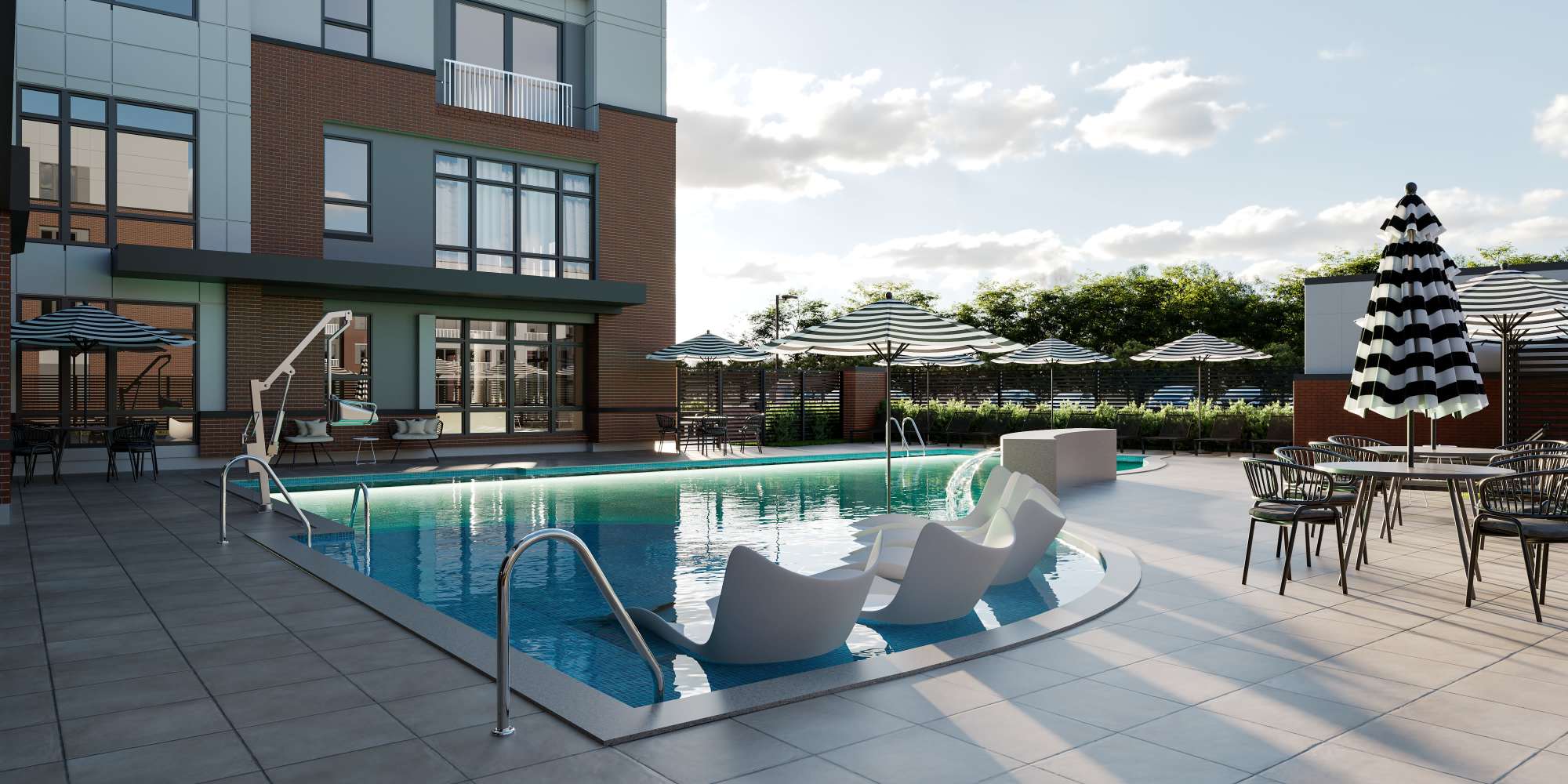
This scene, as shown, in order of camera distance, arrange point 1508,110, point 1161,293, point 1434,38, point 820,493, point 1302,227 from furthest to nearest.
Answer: point 1302,227, point 1161,293, point 1508,110, point 1434,38, point 820,493

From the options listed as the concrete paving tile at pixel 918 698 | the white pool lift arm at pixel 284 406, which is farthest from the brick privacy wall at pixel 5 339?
the concrete paving tile at pixel 918 698

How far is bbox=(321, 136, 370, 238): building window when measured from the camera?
54.0 feet

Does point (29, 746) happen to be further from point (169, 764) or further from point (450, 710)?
point (450, 710)

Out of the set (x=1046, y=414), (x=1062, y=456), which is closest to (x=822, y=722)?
(x=1062, y=456)

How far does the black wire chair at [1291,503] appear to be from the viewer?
6.15 metres

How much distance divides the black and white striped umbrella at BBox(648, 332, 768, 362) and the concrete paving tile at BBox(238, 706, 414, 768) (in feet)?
46.6

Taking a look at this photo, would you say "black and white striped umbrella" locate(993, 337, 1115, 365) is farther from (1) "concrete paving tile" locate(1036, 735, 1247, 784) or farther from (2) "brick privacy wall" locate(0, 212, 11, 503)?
(1) "concrete paving tile" locate(1036, 735, 1247, 784)

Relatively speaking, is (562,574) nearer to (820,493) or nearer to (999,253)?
(820,493)

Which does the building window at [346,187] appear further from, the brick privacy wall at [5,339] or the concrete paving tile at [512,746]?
the concrete paving tile at [512,746]

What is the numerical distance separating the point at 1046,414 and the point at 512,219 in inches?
452

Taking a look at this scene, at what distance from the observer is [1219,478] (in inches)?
534

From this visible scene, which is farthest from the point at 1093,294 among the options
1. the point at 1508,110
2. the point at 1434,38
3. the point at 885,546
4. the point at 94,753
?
the point at 94,753

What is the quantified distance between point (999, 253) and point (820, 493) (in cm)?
5417

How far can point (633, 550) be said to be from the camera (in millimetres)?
8453
